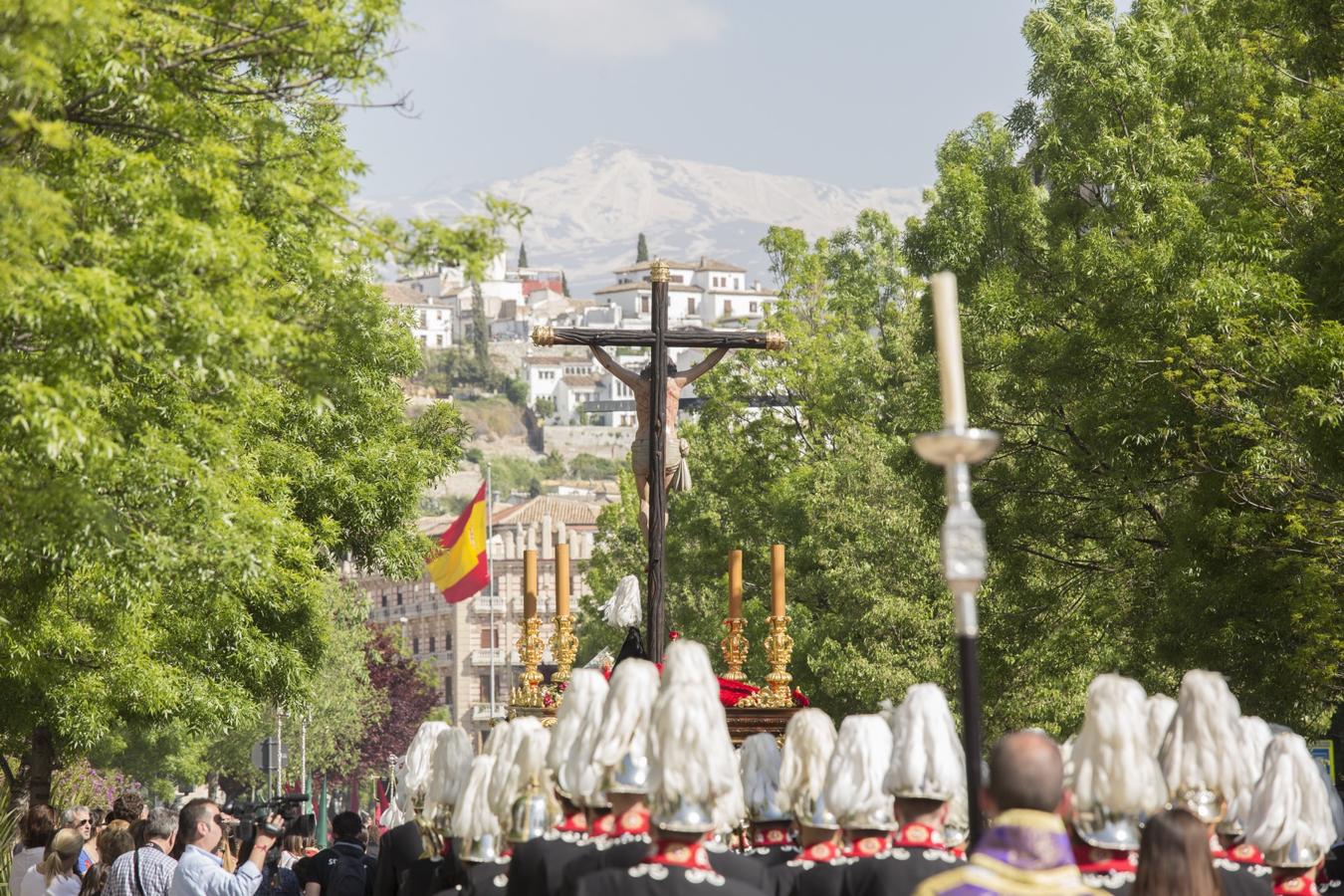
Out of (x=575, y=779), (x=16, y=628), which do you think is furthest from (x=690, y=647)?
(x=16, y=628)

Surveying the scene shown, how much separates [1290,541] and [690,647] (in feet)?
51.2

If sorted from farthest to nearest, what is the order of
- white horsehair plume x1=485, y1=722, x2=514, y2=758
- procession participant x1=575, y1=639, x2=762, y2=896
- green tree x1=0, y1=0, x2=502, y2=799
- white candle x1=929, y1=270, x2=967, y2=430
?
green tree x1=0, y1=0, x2=502, y2=799, white horsehair plume x1=485, y1=722, x2=514, y2=758, procession participant x1=575, y1=639, x2=762, y2=896, white candle x1=929, y1=270, x2=967, y2=430

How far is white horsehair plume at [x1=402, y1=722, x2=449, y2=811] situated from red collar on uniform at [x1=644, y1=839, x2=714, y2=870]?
3.59 meters

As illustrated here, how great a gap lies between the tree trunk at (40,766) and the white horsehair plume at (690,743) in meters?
19.0

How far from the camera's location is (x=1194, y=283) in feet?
78.6

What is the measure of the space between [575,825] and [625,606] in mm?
10306

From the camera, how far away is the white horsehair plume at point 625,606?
63.3 ft

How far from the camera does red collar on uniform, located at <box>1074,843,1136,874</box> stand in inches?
316

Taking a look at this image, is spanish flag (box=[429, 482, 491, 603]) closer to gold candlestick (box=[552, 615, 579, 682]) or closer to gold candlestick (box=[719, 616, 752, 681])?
gold candlestick (box=[552, 615, 579, 682])

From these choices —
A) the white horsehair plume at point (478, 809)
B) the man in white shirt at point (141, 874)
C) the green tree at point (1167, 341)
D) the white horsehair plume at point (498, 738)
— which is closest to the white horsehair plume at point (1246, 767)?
the white horsehair plume at point (498, 738)

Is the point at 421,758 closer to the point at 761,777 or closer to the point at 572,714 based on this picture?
the point at 761,777

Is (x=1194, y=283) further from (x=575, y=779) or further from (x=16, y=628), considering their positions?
(x=575, y=779)

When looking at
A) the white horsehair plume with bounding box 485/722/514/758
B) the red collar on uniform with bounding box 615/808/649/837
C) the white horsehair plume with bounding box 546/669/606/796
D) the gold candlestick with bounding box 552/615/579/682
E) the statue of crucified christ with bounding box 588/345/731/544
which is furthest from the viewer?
the gold candlestick with bounding box 552/615/579/682

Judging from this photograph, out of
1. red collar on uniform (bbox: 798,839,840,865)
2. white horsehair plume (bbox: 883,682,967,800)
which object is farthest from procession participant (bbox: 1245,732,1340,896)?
red collar on uniform (bbox: 798,839,840,865)
